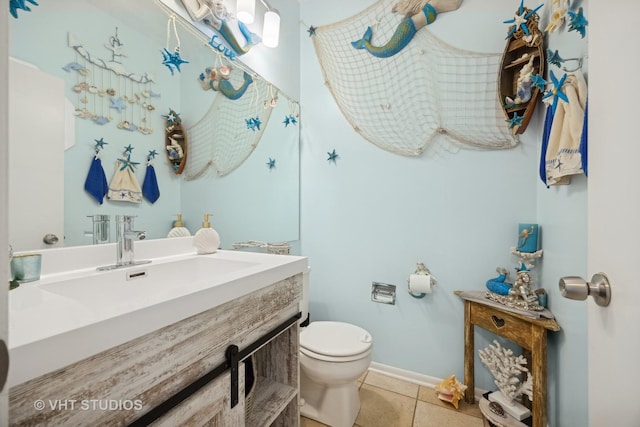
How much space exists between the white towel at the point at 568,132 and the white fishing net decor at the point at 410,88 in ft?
1.44

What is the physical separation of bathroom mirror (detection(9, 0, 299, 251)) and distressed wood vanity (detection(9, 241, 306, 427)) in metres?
0.60

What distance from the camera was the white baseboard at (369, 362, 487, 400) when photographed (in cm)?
172

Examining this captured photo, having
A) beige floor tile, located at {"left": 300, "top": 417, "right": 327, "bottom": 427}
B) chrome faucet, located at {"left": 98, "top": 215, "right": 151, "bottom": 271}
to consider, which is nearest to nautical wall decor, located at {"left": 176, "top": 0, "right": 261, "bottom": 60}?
chrome faucet, located at {"left": 98, "top": 215, "right": 151, "bottom": 271}

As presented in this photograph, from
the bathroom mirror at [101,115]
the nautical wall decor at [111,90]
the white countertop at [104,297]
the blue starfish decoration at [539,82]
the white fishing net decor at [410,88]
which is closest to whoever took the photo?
the white countertop at [104,297]

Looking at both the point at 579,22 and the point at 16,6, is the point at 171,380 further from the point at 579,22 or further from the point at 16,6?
the point at 579,22

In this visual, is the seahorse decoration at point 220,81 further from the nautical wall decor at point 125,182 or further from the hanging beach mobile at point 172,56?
the nautical wall decor at point 125,182

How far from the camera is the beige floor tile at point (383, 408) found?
1.45 metres

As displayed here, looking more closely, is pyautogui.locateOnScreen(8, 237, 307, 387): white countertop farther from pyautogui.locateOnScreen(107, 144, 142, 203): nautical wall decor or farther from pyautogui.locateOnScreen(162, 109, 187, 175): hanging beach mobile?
pyautogui.locateOnScreen(162, 109, 187, 175): hanging beach mobile

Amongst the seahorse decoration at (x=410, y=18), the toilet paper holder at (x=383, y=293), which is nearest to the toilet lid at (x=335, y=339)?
the toilet paper holder at (x=383, y=293)

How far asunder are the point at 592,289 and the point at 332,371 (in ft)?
3.67

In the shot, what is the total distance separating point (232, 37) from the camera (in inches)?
59.1

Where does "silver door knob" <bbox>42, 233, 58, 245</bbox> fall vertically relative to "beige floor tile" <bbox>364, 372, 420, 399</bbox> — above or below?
above

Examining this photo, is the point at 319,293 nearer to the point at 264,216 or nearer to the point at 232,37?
the point at 264,216

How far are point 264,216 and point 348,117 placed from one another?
0.95 meters
